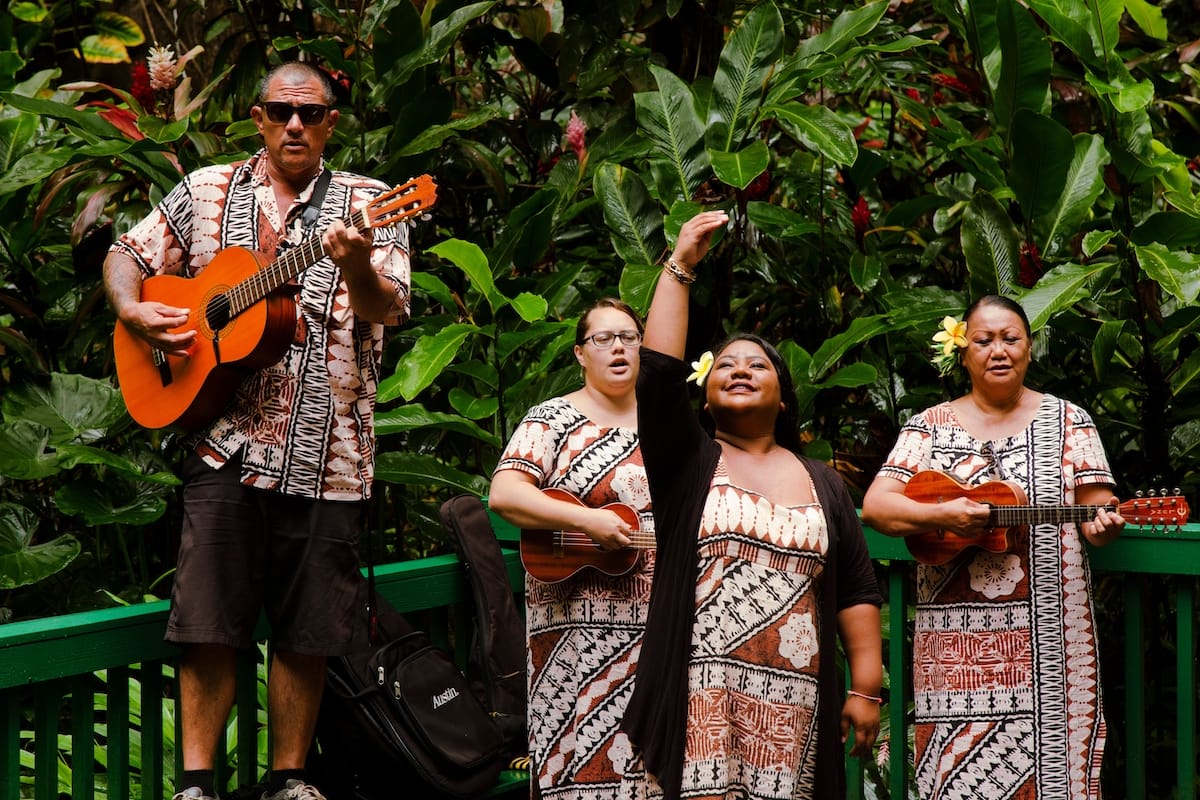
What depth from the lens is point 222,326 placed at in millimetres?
2719

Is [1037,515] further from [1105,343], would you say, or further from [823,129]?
[823,129]

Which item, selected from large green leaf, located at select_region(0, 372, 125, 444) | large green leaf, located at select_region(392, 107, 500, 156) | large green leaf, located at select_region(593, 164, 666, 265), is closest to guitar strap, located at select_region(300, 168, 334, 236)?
large green leaf, located at select_region(392, 107, 500, 156)

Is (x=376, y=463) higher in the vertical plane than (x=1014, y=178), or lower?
lower

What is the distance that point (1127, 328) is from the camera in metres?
3.70

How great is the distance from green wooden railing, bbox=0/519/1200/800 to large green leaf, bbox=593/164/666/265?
1.12 m

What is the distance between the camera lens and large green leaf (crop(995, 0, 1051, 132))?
3600 mm

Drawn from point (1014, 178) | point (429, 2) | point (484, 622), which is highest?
point (429, 2)

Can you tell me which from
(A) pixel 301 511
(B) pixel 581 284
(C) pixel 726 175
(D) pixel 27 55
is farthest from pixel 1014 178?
(D) pixel 27 55

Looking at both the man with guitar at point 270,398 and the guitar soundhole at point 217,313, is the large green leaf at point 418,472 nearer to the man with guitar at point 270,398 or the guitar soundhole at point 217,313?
the man with guitar at point 270,398

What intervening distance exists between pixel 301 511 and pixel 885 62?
9.51ft

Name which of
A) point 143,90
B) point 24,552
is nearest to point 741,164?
point 143,90

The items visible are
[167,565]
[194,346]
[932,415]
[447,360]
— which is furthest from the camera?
[167,565]

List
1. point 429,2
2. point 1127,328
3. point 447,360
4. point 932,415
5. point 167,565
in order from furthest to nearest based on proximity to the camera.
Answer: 1. point 167,565
2. point 429,2
3. point 1127,328
4. point 447,360
5. point 932,415

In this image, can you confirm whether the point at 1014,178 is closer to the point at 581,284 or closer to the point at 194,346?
the point at 581,284
